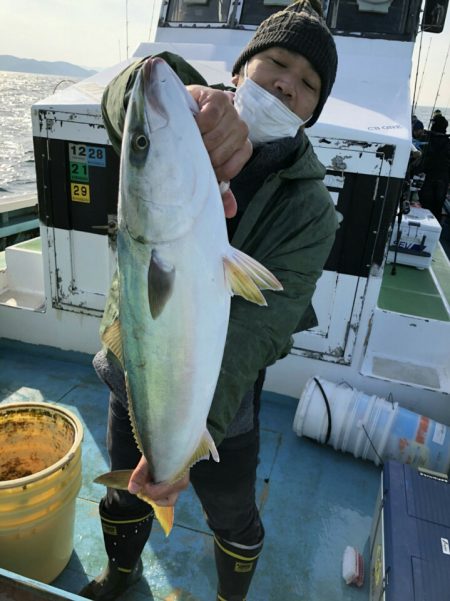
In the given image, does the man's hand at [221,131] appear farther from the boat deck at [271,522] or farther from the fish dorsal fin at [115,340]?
the boat deck at [271,522]

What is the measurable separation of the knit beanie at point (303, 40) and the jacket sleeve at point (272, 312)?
55 centimetres

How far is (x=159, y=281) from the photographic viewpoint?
4.12 ft

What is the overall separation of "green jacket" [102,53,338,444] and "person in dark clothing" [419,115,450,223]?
9826 mm

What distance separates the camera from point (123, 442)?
224 cm

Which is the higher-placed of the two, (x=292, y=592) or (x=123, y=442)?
(x=123, y=442)

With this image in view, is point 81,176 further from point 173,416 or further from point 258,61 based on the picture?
point 173,416

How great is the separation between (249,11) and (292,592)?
16.3 ft

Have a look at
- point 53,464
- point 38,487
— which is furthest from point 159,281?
point 53,464

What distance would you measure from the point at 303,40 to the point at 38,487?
2244mm

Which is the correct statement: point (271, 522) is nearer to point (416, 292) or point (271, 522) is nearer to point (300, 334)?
point (300, 334)

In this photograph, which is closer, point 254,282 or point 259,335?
point 254,282

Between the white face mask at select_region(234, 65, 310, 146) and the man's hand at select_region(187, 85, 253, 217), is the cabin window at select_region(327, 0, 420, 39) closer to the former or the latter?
the white face mask at select_region(234, 65, 310, 146)

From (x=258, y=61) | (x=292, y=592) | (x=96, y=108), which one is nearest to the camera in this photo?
(x=258, y=61)

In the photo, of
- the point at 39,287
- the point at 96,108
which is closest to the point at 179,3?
the point at 96,108
